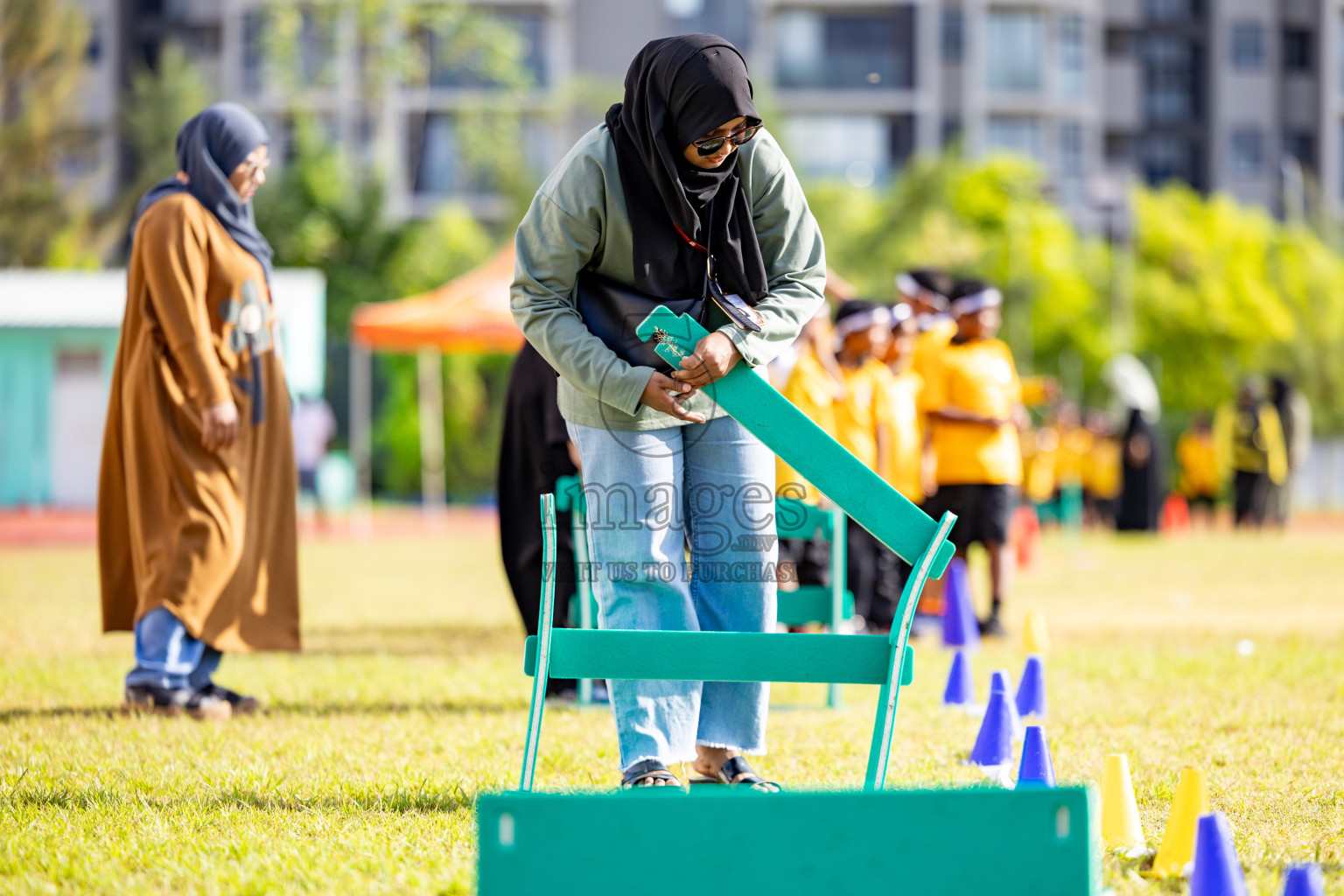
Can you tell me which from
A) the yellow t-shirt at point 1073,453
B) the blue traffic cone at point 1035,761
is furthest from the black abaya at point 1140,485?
the blue traffic cone at point 1035,761

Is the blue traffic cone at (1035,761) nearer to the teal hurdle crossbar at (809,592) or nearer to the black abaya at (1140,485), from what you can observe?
the teal hurdle crossbar at (809,592)

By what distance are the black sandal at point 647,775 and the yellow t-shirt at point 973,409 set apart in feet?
17.4

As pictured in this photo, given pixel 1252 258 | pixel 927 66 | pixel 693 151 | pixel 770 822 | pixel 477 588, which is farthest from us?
pixel 927 66

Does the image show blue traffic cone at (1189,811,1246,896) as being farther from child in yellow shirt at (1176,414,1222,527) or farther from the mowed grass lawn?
child in yellow shirt at (1176,414,1222,527)

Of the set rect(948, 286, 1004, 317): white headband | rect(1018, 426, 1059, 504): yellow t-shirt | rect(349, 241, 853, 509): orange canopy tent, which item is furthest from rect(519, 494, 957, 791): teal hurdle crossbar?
rect(1018, 426, 1059, 504): yellow t-shirt

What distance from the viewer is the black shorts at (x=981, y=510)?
28.6 feet

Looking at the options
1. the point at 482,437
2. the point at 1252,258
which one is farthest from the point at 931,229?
the point at 482,437

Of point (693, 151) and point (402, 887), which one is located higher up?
point (693, 151)

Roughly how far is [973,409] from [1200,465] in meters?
20.1

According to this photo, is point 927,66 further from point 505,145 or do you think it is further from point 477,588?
point 477,588

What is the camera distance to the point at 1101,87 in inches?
2136

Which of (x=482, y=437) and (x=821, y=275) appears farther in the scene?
(x=482, y=437)

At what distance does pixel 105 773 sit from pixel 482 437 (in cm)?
2578

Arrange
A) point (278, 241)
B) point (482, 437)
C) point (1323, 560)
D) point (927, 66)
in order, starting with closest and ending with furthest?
point (1323, 560) < point (482, 437) < point (278, 241) < point (927, 66)
